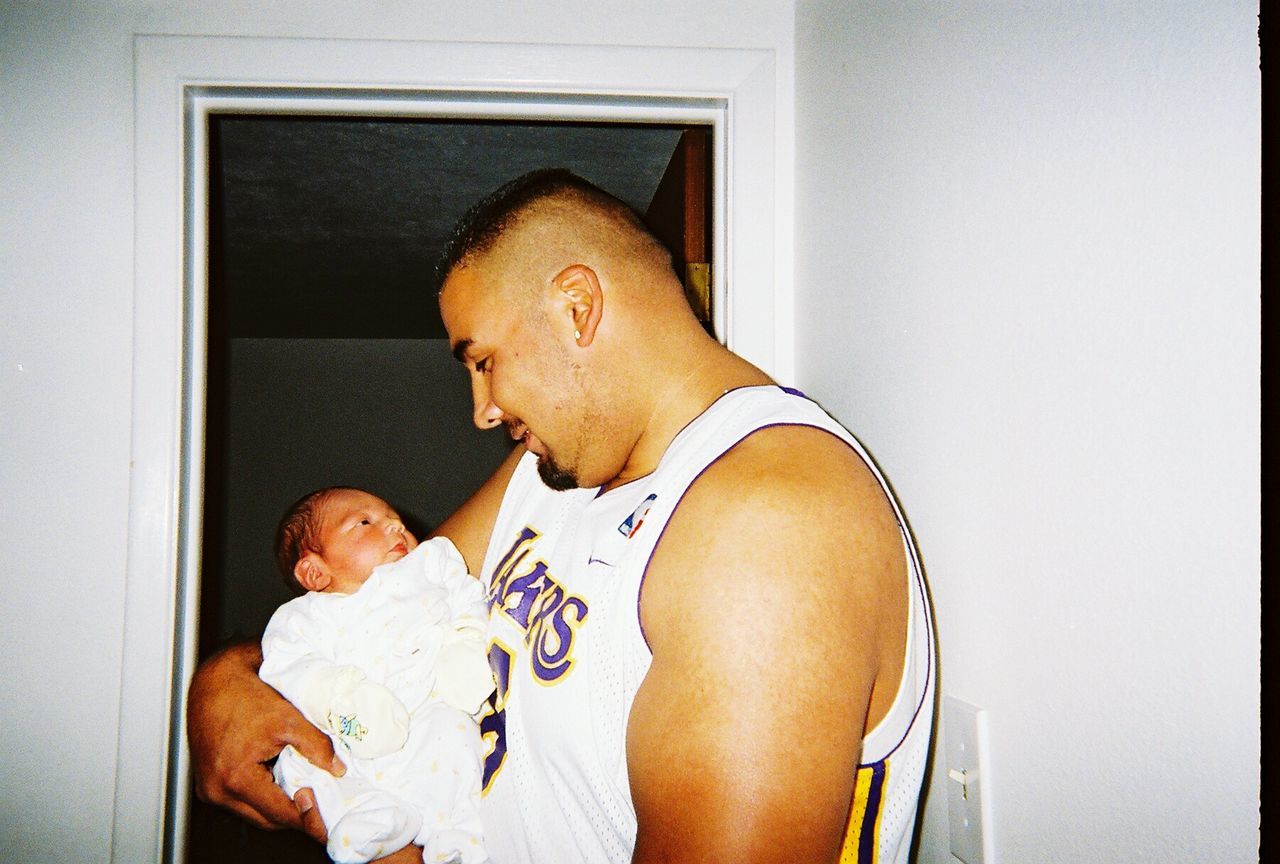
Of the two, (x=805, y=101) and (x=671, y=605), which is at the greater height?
(x=805, y=101)

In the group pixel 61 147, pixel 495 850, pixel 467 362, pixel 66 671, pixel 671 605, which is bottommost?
pixel 495 850

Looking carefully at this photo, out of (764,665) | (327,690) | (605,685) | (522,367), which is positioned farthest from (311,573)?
(764,665)

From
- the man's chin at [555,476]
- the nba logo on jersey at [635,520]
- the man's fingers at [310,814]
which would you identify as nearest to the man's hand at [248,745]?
the man's fingers at [310,814]

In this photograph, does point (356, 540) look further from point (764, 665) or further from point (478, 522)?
point (764, 665)

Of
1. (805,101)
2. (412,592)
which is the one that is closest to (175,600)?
(412,592)

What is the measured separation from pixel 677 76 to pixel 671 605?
1218 mm

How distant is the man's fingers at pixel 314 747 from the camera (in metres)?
1.16

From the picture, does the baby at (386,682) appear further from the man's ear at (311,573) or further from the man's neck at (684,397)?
the man's neck at (684,397)

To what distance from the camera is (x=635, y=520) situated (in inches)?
34.1

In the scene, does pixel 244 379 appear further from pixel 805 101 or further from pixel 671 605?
pixel 671 605

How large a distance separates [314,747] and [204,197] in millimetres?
1172

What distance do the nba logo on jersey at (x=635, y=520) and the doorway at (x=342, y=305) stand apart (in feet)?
2.65

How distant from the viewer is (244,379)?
561 cm
